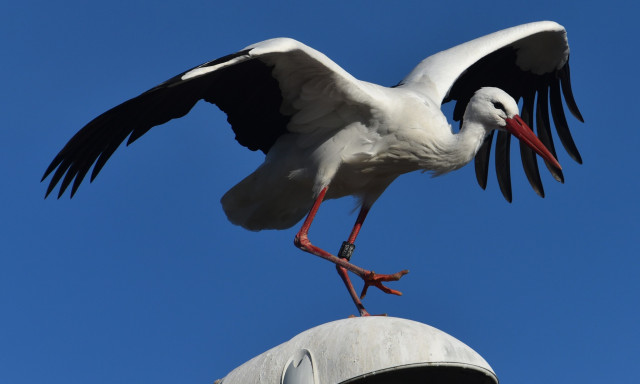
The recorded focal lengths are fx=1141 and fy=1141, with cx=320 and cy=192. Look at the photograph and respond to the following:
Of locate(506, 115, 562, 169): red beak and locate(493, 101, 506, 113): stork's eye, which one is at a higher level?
locate(493, 101, 506, 113): stork's eye

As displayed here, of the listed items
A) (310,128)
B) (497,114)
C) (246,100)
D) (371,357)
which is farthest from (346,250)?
(371,357)

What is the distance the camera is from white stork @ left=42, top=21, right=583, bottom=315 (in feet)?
21.9

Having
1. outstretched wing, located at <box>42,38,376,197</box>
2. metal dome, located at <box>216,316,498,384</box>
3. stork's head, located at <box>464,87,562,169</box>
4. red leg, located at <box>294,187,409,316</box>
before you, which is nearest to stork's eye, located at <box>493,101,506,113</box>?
stork's head, located at <box>464,87,562,169</box>

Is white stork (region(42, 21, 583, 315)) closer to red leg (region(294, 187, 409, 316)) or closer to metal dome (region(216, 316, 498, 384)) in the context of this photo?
red leg (region(294, 187, 409, 316))

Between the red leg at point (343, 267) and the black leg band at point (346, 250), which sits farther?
the black leg band at point (346, 250)

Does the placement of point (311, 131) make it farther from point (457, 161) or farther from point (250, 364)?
point (250, 364)

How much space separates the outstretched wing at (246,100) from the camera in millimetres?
6516

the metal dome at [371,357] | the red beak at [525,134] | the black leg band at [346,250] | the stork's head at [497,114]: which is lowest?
the metal dome at [371,357]

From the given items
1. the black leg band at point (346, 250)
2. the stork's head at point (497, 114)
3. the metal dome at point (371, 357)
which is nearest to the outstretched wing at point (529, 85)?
the stork's head at point (497, 114)

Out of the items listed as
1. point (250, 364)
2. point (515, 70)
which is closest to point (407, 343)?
point (250, 364)

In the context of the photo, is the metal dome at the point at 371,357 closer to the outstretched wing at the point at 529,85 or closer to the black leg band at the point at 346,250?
the black leg band at the point at 346,250

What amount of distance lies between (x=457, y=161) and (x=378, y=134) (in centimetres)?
56

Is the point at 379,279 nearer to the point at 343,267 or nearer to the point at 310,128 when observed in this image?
the point at 343,267

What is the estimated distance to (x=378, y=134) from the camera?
7.04 m
